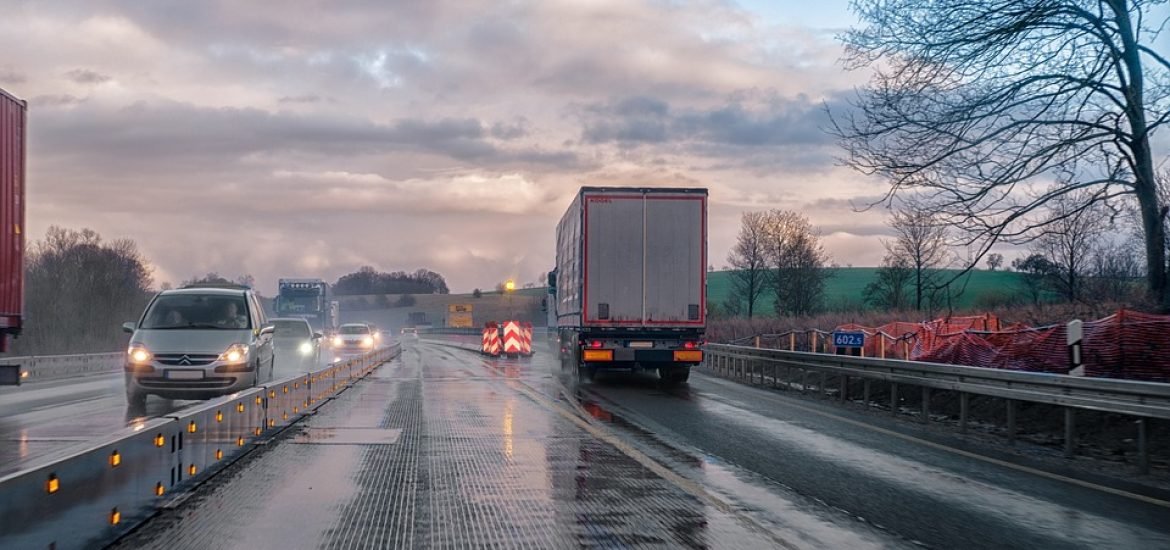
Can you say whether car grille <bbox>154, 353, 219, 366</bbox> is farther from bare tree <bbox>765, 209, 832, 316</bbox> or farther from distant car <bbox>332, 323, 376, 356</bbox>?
bare tree <bbox>765, 209, 832, 316</bbox>

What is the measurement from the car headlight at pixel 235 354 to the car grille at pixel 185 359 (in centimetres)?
14

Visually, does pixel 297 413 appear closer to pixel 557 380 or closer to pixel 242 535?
pixel 242 535

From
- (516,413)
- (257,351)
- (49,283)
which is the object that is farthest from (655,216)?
(49,283)

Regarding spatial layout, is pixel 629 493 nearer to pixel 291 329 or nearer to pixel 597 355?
pixel 597 355

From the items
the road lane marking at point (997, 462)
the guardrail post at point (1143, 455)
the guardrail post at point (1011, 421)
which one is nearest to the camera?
the road lane marking at point (997, 462)

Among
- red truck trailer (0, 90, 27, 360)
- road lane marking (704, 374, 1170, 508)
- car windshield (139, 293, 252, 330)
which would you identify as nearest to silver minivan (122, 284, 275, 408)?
car windshield (139, 293, 252, 330)

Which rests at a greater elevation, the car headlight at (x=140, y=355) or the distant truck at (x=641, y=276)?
the distant truck at (x=641, y=276)

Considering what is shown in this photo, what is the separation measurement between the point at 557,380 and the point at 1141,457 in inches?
664

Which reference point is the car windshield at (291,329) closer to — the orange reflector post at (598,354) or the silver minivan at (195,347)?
the orange reflector post at (598,354)

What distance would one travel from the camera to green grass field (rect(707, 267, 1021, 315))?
4753cm

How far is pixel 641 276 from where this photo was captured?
912 inches

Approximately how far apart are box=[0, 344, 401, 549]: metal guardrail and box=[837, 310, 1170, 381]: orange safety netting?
1139 cm

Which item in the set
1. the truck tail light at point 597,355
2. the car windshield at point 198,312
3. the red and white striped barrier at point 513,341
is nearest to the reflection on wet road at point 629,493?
the car windshield at point 198,312

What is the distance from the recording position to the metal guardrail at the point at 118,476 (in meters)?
5.44
